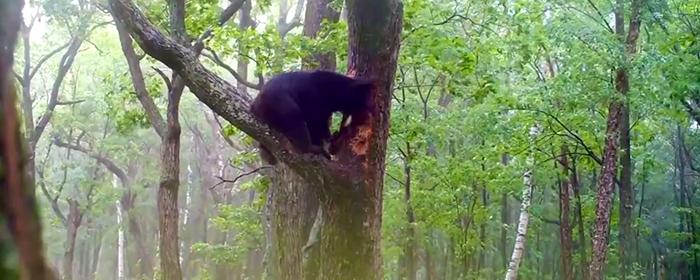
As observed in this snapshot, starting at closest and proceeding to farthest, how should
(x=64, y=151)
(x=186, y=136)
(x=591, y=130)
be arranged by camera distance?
1. (x=591, y=130)
2. (x=64, y=151)
3. (x=186, y=136)

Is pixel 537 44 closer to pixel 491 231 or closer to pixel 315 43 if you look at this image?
pixel 315 43

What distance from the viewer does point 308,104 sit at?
19.4ft

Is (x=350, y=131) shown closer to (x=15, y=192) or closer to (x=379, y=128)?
(x=379, y=128)

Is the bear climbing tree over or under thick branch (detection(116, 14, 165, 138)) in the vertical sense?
under

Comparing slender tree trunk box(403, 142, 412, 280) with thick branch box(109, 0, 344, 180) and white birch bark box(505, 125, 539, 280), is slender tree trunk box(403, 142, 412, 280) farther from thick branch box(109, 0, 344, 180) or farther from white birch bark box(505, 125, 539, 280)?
thick branch box(109, 0, 344, 180)

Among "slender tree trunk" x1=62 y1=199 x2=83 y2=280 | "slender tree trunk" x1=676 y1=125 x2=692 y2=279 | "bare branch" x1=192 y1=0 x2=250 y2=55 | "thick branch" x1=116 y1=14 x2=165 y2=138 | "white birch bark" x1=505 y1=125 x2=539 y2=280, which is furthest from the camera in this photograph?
"slender tree trunk" x1=676 y1=125 x2=692 y2=279

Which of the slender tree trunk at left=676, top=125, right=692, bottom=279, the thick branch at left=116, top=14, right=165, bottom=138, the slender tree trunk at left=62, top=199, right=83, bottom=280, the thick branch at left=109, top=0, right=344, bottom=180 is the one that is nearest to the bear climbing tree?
the thick branch at left=109, top=0, right=344, bottom=180

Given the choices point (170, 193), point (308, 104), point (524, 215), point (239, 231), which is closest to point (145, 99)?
point (170, 193)

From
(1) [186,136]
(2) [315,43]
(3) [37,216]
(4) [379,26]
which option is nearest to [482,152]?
(2) [315,43]

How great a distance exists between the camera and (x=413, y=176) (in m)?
18.0

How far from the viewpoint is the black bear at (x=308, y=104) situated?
211 inches

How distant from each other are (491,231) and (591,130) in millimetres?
9404

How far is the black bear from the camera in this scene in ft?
17.6

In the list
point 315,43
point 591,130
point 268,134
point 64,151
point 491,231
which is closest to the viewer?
point 268,134
